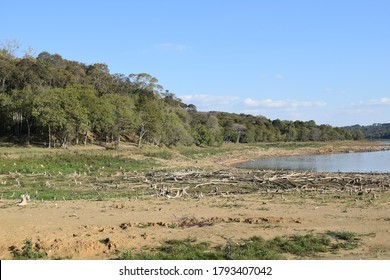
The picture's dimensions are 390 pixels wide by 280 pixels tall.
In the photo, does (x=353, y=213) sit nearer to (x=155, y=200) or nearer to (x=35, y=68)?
(x=155, y=200)

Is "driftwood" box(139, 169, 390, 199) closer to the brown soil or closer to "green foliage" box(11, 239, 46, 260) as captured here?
the brown soil

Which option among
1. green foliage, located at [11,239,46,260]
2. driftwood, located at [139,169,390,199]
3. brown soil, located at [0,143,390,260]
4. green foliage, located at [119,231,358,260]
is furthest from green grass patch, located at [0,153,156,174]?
green foliage, located at [119,231,358,260]

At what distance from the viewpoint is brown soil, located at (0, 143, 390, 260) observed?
9.91 meters

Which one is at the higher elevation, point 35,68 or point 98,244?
point 35,68

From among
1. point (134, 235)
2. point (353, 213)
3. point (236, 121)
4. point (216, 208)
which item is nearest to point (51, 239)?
point (134, 235)

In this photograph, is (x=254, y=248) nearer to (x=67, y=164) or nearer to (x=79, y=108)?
(x=67, y=164)

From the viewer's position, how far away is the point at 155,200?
17.8m

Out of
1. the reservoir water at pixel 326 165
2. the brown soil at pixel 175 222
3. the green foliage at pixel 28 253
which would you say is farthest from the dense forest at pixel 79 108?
the green foliage at pixel 28 253

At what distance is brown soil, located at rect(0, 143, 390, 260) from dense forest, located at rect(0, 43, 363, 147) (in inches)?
1412

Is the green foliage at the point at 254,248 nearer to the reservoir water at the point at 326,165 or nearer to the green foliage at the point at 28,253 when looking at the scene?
the green foliage at the point at 28,253

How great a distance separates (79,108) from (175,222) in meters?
42.0

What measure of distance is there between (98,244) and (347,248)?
5.95 metres

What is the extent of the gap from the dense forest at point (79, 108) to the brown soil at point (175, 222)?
35860 mm

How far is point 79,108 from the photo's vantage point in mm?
51438
